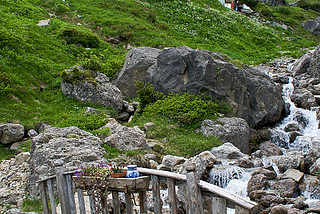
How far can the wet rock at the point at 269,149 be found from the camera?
49.4 feet

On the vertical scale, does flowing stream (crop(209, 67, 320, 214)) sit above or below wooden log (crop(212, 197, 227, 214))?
below

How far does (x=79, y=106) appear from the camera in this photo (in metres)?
17.0

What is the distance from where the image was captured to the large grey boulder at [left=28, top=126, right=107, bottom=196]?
1007 centimetres

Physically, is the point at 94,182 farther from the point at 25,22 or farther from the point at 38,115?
the point at 25,22

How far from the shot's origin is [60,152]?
10523mm

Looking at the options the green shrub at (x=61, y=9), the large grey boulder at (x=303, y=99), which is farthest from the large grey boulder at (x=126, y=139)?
the green shrub at (x=61, y=9)

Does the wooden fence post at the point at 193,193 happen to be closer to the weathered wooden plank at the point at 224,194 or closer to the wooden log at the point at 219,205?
the weathered wooden plank at the point at 224,194

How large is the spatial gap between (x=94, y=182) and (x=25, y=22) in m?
23.4

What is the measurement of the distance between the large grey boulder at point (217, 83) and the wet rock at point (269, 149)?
1.95 metres

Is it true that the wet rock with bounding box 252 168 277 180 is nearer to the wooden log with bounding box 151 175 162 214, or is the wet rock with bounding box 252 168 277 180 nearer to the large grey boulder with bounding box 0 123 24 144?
the wooden log with bounding box 151 175 162 214

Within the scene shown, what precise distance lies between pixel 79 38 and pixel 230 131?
55.0 ft

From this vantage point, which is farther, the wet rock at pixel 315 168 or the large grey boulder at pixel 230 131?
the large grey boulder at pixel 230 131

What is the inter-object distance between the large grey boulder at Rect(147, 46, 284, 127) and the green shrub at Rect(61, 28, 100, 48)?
8.98m

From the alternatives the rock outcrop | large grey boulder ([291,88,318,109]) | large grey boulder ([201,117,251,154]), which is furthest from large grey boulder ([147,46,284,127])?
large grey boulder ([201,117,251,154])
